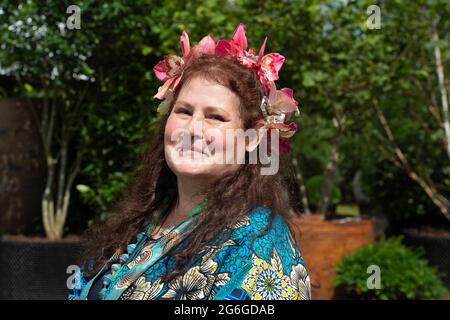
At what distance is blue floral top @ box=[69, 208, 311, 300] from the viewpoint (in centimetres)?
149

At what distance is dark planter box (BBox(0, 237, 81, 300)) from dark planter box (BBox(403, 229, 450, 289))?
268 centimetres

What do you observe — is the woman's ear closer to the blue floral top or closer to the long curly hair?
the long curly hair

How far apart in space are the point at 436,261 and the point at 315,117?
184cm

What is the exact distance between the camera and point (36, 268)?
475cm

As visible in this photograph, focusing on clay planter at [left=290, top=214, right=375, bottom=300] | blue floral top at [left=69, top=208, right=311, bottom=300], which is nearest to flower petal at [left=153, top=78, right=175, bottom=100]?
blue floral top at [left=69, top=208, right=311, bottom=300]

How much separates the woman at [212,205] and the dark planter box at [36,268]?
2850mm

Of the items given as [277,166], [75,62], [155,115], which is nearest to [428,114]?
[155,115]

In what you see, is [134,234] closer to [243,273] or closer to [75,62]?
[243,273]

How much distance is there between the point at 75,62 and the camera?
4.78 meters

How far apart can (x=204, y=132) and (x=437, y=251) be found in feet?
12.8

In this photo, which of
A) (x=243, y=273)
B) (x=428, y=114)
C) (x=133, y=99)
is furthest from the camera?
(x=428, y=114)

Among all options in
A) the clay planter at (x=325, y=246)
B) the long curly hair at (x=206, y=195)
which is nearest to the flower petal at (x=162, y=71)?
the long curly hair at (x=206, y=195)

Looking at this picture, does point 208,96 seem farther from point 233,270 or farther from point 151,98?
point 151,98

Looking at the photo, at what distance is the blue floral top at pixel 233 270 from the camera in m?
1.49
